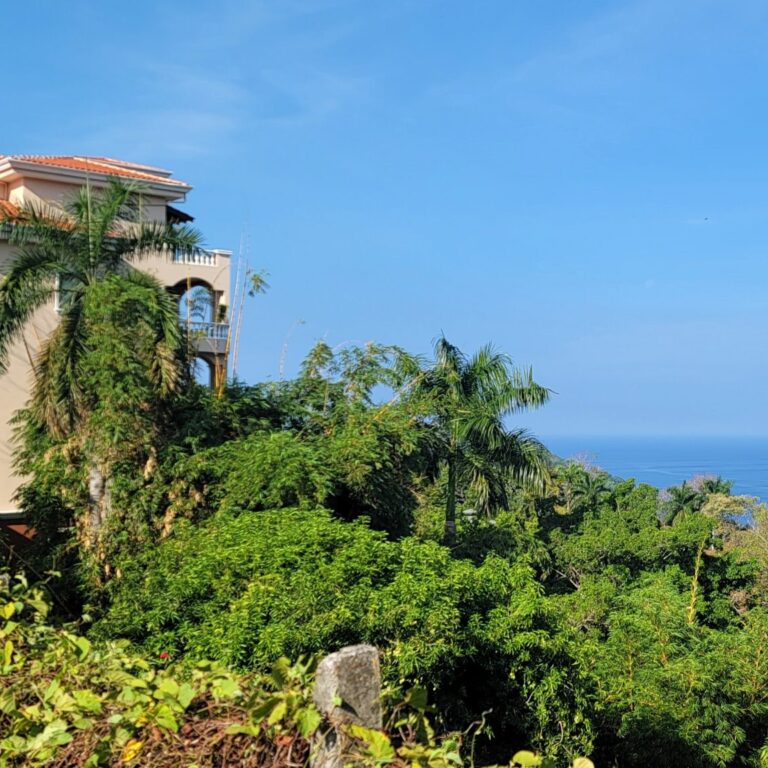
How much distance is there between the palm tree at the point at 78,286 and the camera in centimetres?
1221

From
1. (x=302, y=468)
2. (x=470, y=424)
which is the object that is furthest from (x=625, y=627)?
(x=302, y=468)

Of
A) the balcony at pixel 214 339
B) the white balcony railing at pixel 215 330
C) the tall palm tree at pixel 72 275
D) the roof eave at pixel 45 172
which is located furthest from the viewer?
the balcony at pixel 214 339

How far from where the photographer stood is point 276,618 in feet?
27.4

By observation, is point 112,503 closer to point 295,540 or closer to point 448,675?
point 295,540

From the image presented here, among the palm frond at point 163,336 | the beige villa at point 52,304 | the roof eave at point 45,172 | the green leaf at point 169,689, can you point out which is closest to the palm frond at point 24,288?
the palm frond at point 163,336

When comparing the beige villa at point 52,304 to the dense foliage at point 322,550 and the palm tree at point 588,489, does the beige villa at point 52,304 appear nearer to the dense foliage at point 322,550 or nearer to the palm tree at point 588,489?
the dense foliage at point 322,550

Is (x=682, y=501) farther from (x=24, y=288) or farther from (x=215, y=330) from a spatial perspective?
(x=24, y=288)

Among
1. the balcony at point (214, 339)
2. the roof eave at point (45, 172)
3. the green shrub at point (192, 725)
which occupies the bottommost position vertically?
the green shrub at point (192, 725)

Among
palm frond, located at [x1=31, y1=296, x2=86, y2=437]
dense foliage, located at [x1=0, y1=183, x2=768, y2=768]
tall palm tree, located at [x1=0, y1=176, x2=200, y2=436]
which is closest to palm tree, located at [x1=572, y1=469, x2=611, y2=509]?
dense foliage, located at [x1=0, y1=183, x2=768, y2=768]

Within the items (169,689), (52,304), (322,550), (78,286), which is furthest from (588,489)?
(169,689)

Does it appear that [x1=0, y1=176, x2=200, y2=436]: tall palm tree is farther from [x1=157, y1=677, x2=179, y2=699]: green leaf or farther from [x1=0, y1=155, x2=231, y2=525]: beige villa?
[x1=157, y1=677, x2=179, y2=699]: green leaf

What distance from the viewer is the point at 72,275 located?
512 inches

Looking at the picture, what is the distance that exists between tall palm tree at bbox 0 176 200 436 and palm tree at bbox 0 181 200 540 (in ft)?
0.04

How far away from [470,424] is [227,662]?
10.8m
